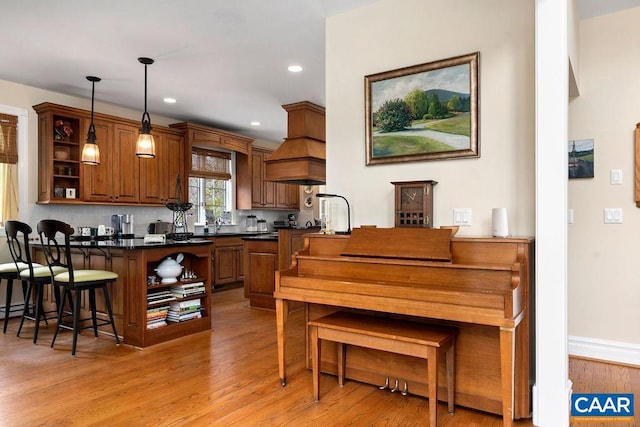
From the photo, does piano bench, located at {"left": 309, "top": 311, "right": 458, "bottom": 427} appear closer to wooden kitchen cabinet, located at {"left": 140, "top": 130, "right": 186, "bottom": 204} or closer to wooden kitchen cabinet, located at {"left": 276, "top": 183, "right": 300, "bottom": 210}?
wooden kitchen cabinet, located at {"left": 140, "top": 130, "right": 186, "bottom": 204}

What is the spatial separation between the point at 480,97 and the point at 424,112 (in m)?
0.37

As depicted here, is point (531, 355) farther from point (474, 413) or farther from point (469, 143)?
point (469, 143)

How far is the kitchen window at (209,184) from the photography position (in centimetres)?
709

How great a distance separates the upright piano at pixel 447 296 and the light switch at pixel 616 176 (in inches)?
53.9

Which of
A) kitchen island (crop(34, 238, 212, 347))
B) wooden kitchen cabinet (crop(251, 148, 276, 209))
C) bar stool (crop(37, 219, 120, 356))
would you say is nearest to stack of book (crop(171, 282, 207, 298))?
kitchen island (crop(34, 238, 212, 347))

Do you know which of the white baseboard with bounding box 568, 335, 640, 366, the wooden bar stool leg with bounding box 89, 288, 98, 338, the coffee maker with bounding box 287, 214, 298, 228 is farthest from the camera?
the coffee maker with bounding box 287, 214, 298, 228

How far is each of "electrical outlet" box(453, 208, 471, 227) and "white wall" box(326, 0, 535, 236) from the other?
34mm

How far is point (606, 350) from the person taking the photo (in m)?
3.32

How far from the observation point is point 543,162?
233cm

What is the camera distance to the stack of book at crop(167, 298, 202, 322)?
398 centimetres

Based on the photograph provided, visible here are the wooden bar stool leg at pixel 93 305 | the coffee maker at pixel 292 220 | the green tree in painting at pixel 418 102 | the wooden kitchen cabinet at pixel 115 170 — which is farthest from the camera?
the coffee maker at pixel 292 220

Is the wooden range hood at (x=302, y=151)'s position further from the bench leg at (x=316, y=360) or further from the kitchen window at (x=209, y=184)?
the bench leg at (x=316, y=360)

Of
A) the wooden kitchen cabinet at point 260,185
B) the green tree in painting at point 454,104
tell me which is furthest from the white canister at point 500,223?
the wooden kitchen cabinet at point 260,185

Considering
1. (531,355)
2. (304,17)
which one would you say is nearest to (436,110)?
(304,17)
